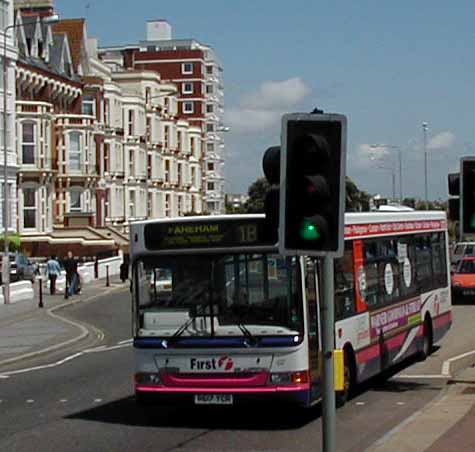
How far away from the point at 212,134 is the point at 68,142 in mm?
53496

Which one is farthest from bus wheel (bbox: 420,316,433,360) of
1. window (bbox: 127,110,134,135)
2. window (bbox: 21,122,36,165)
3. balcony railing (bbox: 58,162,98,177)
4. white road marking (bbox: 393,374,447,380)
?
window (bbox: 127,110,134,135)

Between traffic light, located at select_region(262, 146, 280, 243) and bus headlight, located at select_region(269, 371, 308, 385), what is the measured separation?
471cm

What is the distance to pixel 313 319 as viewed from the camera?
45.6 feet

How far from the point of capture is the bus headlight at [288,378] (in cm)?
1366

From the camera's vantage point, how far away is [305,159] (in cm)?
853

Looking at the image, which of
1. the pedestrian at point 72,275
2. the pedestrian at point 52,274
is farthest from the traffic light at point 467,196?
the pedestrian at point 52,274

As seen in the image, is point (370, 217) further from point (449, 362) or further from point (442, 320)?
point (442, 320)

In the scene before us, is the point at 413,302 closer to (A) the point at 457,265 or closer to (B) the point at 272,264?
(B) the point at 272,264

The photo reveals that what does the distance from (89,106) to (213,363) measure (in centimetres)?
6838

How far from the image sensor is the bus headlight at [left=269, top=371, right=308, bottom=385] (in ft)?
44.8

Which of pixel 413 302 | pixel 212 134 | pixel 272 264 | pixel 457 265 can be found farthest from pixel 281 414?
pixel 212 134

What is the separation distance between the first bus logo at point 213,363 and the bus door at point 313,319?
3.13 feet

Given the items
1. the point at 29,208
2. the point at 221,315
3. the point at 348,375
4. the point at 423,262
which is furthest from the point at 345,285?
the point at 29,208

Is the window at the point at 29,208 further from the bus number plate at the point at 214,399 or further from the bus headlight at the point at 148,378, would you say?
the bus number plate at the point at 214,399
